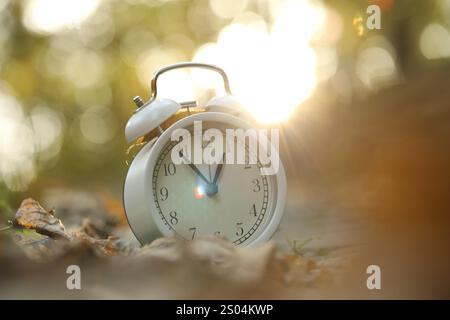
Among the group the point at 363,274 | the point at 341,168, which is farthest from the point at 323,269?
the point at 341,168

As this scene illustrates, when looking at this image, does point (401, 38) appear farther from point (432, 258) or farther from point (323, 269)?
point (323, 269)

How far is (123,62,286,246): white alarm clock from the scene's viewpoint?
5.38ft

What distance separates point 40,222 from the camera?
180cm

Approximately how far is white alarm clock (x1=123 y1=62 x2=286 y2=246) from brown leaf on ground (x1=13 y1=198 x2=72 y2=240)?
0.76ft

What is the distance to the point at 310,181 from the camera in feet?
9.75

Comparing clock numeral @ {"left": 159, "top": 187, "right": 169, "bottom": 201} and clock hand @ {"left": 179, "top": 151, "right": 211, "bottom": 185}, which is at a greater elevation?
clock hand @ {"left": 179, "top": 151, "right": 211, "bottom": 185}

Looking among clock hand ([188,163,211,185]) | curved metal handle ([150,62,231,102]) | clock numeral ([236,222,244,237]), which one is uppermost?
curved metal handle ([150,62,231,102])

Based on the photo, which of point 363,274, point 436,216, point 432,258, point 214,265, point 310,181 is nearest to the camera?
point 214,265

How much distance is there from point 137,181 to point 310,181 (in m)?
1.45

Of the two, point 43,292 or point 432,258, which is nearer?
point 43,292

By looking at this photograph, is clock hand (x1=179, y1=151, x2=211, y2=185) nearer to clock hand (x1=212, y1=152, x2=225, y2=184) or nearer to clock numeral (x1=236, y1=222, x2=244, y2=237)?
clock hand (x1=212, y1=152, x2=225, y2=184)

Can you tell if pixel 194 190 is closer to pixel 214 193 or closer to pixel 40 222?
pixel 214 193

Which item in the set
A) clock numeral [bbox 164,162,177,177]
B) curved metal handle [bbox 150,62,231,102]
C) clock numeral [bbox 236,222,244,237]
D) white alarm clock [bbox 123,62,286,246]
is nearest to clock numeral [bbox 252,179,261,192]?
white alarm clock [bbox 123,62,286,246]

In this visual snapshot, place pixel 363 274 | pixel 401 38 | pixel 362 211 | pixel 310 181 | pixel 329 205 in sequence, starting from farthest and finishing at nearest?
pixel 401 38 → pixel 310 181 → pixel 329 205 → pixel 362 211 → pixel 363 274
